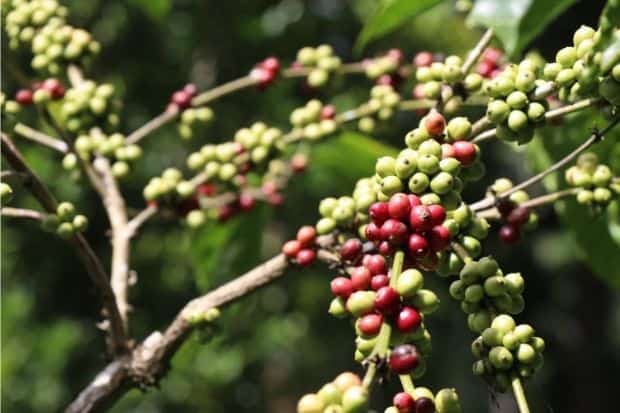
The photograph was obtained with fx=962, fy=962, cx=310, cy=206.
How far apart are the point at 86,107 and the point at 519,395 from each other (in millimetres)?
1484

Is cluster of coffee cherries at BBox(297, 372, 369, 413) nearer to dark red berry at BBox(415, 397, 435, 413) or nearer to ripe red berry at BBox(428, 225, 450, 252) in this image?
dark red berry at BBox(415, 397, 435, 413)

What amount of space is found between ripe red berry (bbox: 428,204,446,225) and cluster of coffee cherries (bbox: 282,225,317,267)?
618 mm

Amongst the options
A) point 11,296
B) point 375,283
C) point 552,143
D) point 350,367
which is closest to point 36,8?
point 552,143

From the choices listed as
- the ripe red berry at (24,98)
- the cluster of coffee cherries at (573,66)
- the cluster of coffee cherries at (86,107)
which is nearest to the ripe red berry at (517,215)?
the cluster of coffee cherries at (573,66)

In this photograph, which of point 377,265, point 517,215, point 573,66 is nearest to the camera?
point 377,265

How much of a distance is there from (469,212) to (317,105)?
110 cm

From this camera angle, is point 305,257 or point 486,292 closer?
point 486,292

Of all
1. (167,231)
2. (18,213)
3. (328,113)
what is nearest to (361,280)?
(18,213)

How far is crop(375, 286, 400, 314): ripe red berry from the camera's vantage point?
126 centimetres

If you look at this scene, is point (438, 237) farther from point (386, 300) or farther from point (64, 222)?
point (64, 222)

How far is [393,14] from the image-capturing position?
215cm

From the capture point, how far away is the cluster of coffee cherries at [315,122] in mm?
2570

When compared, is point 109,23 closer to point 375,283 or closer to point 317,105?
point 317,105

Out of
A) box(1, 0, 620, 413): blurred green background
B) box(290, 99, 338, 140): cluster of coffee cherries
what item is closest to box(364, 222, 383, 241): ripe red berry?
box(290, 99, 338, 140): cluster of coffee cherries
